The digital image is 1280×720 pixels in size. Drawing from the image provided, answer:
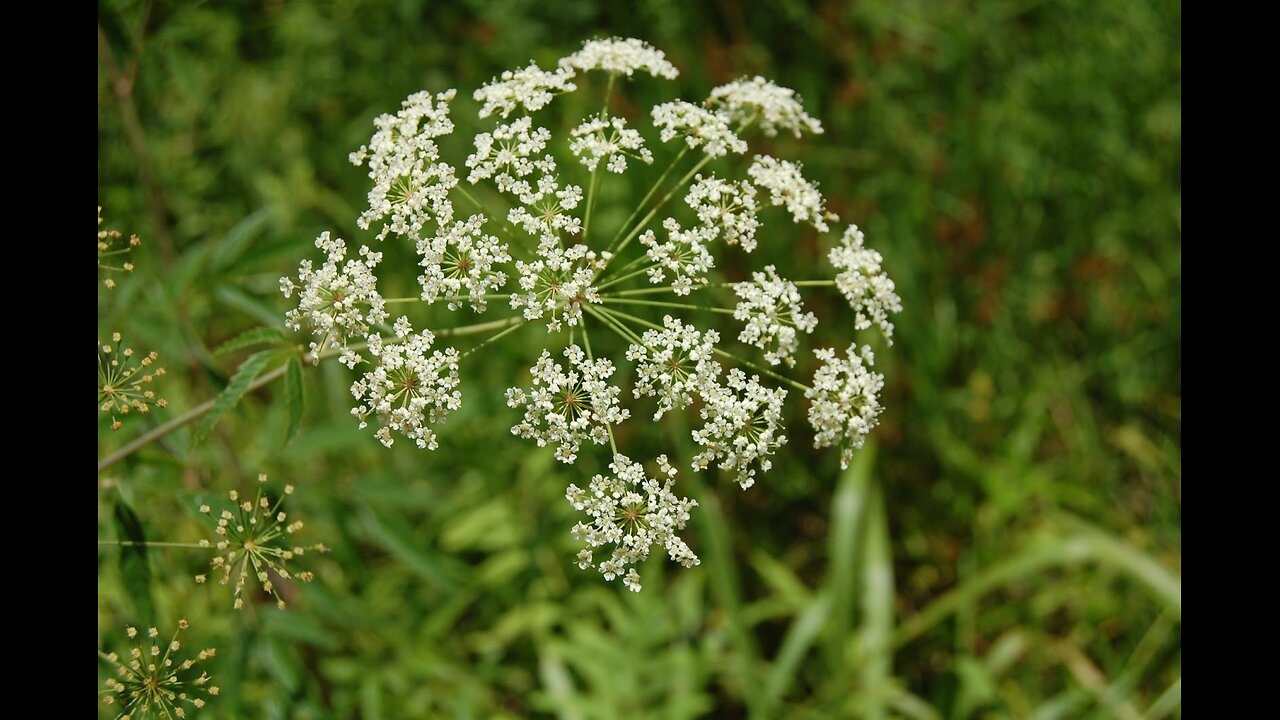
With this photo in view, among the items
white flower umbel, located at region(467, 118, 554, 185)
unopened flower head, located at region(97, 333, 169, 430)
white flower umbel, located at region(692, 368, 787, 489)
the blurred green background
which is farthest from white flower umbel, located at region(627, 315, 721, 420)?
the blurred green background

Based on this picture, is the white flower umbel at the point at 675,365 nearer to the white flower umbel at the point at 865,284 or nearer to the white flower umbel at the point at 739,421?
the white flower umbel at the point at 739,421

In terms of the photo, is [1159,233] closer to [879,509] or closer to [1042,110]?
[1042,110]

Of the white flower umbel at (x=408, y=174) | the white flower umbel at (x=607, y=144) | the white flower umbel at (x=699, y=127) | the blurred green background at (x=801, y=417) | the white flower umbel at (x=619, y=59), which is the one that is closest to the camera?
the white flower umbel at (x=408, y=174)

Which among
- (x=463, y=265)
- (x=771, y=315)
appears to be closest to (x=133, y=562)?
(x=463, y=265)

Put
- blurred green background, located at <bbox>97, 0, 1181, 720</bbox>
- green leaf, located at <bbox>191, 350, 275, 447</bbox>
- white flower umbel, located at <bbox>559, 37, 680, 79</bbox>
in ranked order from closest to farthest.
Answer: green leaf, located at <bbox>191, 350, 275, 447</bbox>, white flower umbel, located at <bbox>559, 37, 680, 79</bbox>, blurred green background, located at <bbox>97, 0, 1181, 720</bbox>

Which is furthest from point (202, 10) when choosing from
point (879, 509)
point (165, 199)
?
point (879, 509)

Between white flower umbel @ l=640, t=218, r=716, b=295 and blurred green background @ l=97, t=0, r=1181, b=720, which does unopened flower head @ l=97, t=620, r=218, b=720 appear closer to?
blurred green background @ l=97, t=0, r=1181, b=720

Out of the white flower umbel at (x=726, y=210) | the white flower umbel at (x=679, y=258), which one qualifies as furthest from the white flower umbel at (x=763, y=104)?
the white flower umbel at (x=679, y=258)
